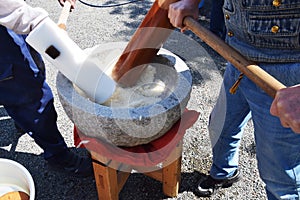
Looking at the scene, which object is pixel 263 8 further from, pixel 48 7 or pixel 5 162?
pixel 48 7

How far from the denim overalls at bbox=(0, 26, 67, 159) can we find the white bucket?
0.98ft

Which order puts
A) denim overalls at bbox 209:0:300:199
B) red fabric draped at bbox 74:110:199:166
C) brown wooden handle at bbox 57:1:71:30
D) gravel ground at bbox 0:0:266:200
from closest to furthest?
1. denim overalls at bbox 209:0:300:199
2. red fabric draped at bbox 74:110:199:166
3. brown wooden handle at bbox 57:1:71:30
4. gravel ground at bbox 0:0:266:200

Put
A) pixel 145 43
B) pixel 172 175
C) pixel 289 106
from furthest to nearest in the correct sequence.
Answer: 1. pixel 172 175
2. pixel 145 43
3. pixel 289 106

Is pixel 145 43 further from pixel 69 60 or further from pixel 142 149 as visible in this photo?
pixel 142 149

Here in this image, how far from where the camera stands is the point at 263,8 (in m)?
1.18

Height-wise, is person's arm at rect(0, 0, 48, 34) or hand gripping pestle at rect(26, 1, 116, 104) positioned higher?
person's arm at rect(0, 0, 48, 34)

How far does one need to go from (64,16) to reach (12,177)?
0.77 metres

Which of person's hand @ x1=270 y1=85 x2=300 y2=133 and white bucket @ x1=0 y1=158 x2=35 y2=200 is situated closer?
person's hand @ x1=270 y1=85 x2=300 y2=133

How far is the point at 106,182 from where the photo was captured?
1758mm

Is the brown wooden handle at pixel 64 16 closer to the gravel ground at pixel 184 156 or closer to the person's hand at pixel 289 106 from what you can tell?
the gravel ground at pixel 184 156

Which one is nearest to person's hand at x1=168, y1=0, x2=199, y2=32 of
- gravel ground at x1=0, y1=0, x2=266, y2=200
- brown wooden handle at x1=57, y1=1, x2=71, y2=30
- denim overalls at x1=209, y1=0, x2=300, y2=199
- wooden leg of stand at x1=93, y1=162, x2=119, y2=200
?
denim overalls at x1=209, y1=0, x2=300, y2=199

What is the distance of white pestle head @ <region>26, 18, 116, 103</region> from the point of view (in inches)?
55.0

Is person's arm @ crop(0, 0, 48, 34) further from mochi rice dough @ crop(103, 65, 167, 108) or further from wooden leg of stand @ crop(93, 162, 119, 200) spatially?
wooden leg of stand @ crop(93, 162, 119, 200)

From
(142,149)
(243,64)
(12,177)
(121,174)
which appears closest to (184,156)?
(121,174)
